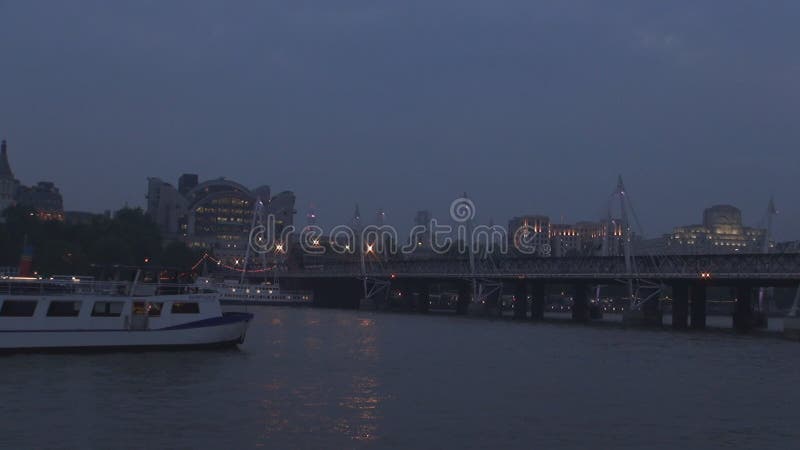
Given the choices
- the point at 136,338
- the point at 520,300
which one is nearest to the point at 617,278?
the point at 520,300

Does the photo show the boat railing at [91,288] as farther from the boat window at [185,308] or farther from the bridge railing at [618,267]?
the bridge railing at [618,267]

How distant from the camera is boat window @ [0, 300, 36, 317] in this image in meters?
56.1

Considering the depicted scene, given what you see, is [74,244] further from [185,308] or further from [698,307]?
[185,308]

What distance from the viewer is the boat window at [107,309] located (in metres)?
58.8

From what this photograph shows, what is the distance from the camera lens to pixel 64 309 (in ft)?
190

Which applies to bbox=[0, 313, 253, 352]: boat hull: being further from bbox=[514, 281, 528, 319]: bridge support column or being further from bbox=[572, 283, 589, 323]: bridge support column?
bbox=[514, 281, 528, 319]: bridge support column

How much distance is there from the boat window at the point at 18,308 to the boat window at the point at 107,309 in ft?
11.2

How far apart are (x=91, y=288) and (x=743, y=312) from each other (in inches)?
2898

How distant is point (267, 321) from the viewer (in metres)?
109

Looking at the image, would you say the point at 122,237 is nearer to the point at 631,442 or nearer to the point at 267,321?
the point at 267,321

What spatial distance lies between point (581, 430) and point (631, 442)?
2391 millimetres

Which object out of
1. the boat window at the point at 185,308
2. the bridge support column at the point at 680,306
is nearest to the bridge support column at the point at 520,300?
the bridge support column at the point at 680,306

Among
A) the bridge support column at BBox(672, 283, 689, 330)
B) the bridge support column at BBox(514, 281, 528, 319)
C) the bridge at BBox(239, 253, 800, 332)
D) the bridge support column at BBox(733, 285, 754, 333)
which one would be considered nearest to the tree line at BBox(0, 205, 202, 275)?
the bridge at BBox(239, 253, 800, 332)

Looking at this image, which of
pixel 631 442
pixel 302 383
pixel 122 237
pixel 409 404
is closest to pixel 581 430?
pixel 631 442
